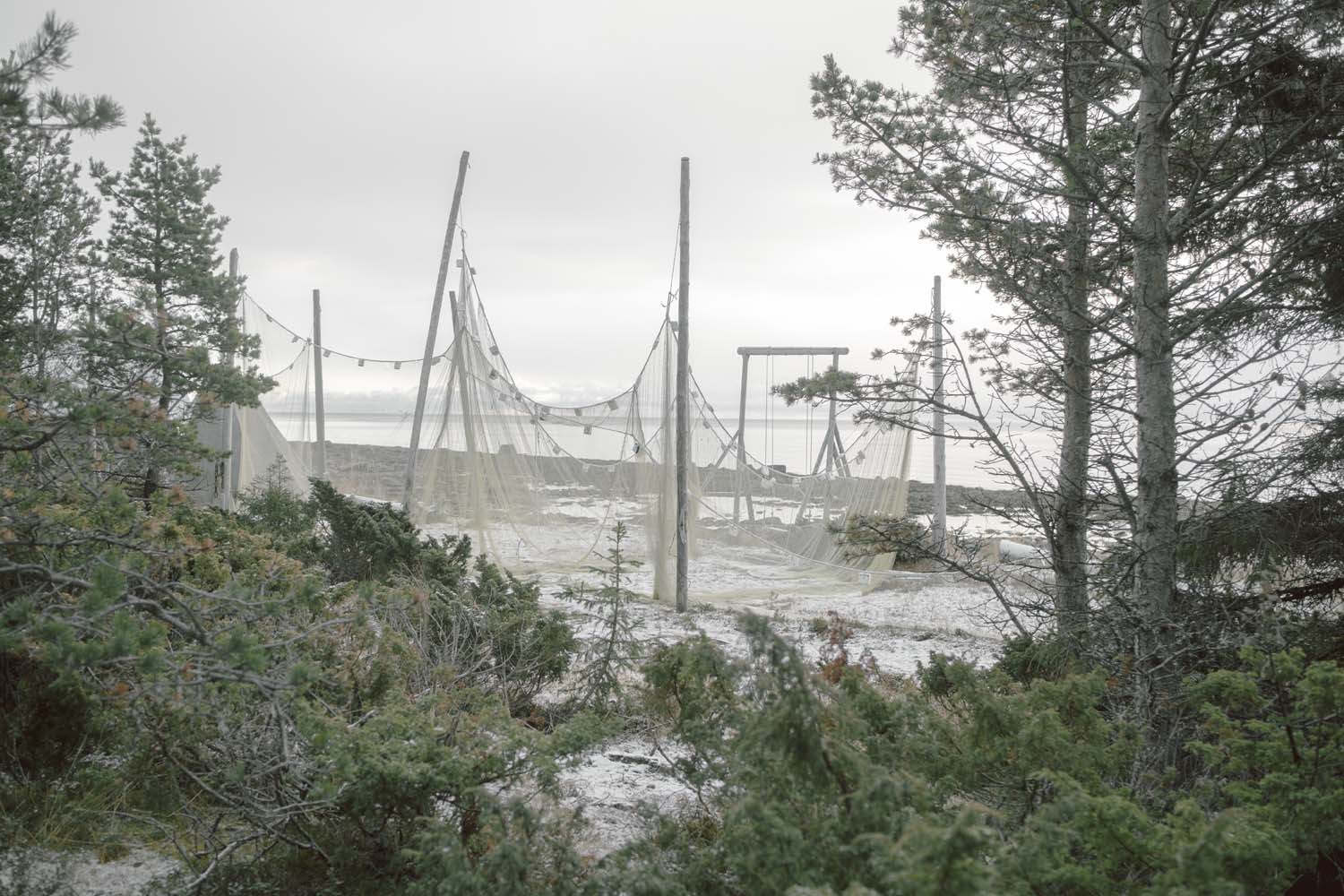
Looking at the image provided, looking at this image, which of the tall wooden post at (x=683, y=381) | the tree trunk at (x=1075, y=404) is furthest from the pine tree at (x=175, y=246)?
the tree trunk at (x=1075, y=404)

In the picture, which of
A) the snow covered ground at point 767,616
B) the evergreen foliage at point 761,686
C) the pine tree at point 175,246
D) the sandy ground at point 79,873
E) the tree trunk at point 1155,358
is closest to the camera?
the evergreen foliage at point 761,686

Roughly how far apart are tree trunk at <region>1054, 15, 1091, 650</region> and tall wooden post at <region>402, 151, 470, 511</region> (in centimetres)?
597

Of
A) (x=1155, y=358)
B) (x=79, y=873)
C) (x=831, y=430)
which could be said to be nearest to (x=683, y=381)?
(x=831, y=430)

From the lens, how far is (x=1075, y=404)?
15.0 feet

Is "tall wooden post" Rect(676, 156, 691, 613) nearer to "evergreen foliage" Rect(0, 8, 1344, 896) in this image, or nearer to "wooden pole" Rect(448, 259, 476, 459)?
"wooden pole" Rect(448, 259, 476, 459)

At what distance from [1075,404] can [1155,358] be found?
1409mm

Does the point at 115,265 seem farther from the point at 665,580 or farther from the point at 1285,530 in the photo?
the point at 1285,530

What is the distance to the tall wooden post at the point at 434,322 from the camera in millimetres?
8766

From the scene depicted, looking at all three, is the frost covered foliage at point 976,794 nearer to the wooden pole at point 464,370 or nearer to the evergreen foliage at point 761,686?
the evergreen foliage at point 761,686

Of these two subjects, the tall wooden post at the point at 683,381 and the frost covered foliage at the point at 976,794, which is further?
the tall wooden post at the point at 683,381

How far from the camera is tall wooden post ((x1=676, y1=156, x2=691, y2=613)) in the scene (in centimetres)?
811

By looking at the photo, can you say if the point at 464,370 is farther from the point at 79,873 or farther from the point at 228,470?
the point at 79,873

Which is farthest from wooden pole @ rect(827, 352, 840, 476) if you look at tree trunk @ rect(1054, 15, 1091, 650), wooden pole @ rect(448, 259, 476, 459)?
tree trunk @ rect(1054, 15, 1091, 650)

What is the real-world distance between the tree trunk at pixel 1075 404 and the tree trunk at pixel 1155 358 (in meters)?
0.25
